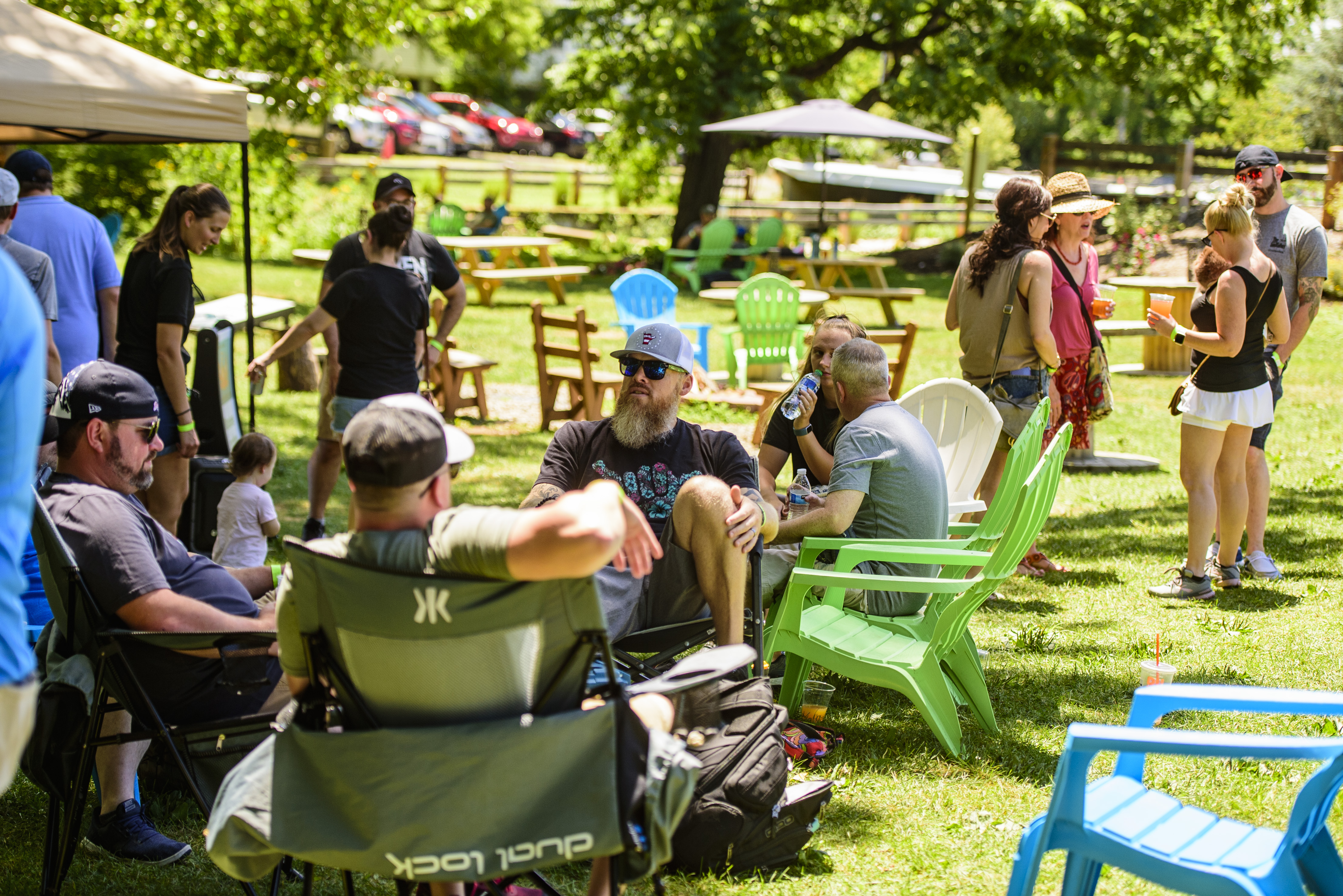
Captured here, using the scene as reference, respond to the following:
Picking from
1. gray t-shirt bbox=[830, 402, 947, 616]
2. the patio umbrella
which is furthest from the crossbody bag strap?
the patio umbrella

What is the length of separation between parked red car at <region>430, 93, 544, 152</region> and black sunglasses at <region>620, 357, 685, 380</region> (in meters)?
34.8

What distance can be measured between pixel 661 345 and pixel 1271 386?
119 inches

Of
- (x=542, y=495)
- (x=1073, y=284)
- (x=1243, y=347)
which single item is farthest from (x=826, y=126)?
(x=542, y=495)

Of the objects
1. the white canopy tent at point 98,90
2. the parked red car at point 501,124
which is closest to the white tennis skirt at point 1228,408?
the white canopy tent at point 98,90

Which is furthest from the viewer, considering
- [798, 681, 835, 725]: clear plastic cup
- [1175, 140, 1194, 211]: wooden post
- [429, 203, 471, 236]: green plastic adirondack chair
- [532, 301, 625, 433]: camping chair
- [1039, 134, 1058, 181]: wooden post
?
[429, 203, 471, 236]: green plastic adirondack chair

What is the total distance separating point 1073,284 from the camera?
5.39 meters

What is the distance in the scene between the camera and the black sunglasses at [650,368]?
12.1 feet

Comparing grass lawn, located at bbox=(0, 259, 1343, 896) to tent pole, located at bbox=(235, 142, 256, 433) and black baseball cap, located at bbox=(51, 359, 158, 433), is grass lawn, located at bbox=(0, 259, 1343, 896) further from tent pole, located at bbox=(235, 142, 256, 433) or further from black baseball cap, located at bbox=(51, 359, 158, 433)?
black baseball cap, located at bbox=(51, 359, 158, 433)

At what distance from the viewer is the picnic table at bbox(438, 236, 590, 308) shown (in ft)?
46.7

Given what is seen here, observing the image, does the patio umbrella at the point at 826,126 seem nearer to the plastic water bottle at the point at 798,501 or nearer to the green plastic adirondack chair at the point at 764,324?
the green plastic adirondack chair at the point at 764,324

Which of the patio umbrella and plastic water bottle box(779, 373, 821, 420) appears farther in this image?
the patio umbrella

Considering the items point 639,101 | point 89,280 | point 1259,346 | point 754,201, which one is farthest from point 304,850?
point 754,201

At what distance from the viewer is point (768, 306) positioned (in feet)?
30.4

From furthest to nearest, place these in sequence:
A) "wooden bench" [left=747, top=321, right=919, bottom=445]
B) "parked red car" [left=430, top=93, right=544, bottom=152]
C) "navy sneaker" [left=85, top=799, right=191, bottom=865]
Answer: "parked red car" [left=430, top=93, right=544, bottom=152]
"wooden bench" [left=747, top=321, right=919, bottom=445]
"navy sneaker" [left=85, top=799, right=191, bottom=865]
